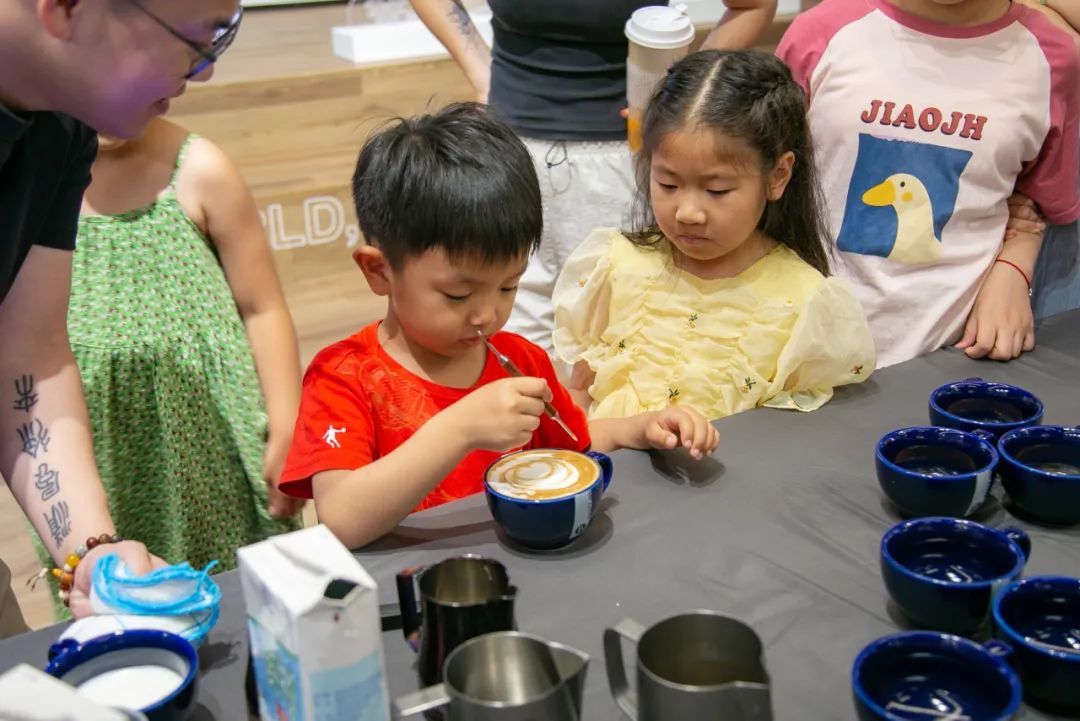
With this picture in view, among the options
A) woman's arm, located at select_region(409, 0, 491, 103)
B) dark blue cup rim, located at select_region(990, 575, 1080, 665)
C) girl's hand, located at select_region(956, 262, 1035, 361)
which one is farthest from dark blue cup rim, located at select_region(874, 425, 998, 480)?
woman's arm, located at select_region(409, 0, 491, 103)

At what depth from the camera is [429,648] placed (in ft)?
2.97

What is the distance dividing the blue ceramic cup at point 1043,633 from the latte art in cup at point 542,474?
1.34 feet

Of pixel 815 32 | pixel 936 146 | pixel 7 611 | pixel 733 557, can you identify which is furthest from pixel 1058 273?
pixel 7 611

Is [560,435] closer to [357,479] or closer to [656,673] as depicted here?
[357,479]

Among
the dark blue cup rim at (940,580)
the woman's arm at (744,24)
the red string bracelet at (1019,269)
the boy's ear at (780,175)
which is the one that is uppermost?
the woman's arm at (744,24)

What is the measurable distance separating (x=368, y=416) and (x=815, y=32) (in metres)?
1.07

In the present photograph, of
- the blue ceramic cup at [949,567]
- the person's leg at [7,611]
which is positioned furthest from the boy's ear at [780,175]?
the person's leg at [7,611]

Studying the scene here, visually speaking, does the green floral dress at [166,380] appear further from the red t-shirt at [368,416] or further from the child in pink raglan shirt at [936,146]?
the child in pink raglan shirt at [936,146]

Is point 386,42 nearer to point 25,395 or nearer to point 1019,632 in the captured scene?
point 25,395

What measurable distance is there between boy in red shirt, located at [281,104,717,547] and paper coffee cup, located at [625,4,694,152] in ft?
1.82

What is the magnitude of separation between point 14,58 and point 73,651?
1.69ft

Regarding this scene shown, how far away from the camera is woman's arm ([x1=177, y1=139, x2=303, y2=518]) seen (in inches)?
63.0

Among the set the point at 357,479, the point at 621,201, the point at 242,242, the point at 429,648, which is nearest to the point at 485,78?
the point at 621,201

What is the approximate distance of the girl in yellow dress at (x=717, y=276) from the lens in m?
1.55
